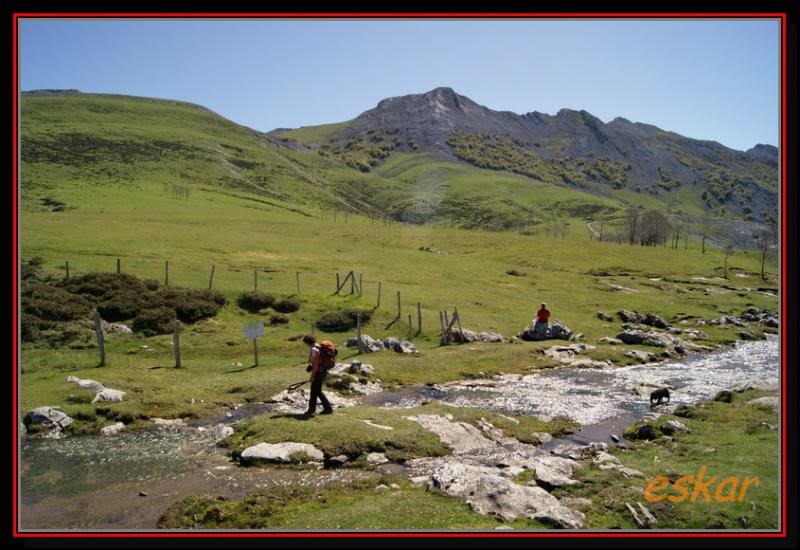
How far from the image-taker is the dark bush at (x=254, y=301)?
2052 inches

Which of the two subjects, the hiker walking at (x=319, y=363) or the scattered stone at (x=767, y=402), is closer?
the hiker walking at (x=319, y=363)

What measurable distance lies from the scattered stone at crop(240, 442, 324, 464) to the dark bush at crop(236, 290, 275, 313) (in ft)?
106

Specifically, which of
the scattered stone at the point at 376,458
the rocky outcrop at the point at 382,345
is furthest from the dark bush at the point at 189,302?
the scattered stone at the point at 376,458

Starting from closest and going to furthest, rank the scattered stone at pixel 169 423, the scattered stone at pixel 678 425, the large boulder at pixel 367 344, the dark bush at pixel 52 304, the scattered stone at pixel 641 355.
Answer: the scattered stone at pixel 678 425 < the scattered stone at pixel 169 423 < the dark bush at pixel 52 304 < the large boulder at pixel 367 344 < the scattered stone at pixel 641 355

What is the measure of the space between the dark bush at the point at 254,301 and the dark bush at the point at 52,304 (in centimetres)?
→ 1339

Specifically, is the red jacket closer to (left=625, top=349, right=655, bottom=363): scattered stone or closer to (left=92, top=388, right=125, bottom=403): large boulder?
(left=625, top=349, right=655, bottom=363): scattered stone

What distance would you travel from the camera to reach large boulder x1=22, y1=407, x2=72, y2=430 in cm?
2386

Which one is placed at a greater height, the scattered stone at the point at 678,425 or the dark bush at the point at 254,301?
the dark bush at the point at 254,301

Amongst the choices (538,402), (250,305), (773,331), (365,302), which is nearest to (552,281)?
(773,331)

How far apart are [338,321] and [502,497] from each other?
35258 millimetres

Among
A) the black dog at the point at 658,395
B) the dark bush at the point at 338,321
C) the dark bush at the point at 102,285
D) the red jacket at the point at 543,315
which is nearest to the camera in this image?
the black dog at the point at 658,395

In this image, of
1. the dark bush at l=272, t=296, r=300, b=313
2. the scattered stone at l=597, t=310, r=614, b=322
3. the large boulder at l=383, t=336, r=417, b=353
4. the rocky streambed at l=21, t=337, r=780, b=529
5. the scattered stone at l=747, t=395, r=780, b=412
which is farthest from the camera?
the scattered stone at l=597, t=310, r=614, b=322

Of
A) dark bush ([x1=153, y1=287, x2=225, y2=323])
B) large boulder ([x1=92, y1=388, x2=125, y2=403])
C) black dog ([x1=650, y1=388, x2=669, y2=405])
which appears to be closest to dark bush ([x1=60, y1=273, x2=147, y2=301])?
dark bush ([x1=153, y1=287, x2=225, y2=323])

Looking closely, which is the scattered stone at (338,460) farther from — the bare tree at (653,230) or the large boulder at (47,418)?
the bare tree at (653,230)
